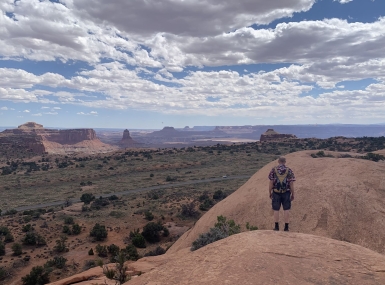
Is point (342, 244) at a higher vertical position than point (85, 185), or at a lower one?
higher

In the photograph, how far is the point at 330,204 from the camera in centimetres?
1302

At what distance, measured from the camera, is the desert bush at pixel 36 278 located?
709 inches

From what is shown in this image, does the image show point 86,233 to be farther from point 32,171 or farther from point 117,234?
point 32,171

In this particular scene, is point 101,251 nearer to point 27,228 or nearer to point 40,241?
point 40,241

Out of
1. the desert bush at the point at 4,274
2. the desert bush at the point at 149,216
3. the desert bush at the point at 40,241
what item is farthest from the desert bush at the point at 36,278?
the desert bush at the point at 149,216

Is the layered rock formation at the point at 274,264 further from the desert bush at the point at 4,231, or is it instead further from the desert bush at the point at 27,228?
the desert bush at the point at 4,231

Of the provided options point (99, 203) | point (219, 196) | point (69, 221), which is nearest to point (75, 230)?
point (69, 221)

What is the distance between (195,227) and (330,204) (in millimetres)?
7572

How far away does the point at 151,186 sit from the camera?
169ft

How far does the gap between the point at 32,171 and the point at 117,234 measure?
53358mm

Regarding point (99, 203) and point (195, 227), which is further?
point (99, 203)

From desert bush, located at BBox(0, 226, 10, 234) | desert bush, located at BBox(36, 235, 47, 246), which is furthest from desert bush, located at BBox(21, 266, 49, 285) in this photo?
desert bush, located at BBox(0, 226, 10, 234)

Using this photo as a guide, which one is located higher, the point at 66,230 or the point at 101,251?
the point at 101,251

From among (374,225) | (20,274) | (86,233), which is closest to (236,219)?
(374,225)
